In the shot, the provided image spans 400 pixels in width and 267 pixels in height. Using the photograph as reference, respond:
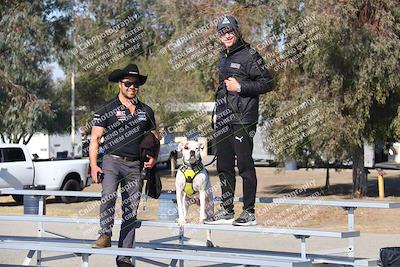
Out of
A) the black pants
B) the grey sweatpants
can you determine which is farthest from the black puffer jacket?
the grey sweatpants

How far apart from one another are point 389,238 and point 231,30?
7.75 m

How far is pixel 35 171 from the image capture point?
22.2 m

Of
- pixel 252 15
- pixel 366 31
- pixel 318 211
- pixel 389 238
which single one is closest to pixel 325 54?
pixel 366 31

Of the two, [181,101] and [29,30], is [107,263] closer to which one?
[29,30]

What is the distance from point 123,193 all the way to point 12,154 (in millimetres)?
14622

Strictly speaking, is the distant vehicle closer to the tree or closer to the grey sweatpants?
the tree

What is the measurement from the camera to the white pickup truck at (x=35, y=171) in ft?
71.2

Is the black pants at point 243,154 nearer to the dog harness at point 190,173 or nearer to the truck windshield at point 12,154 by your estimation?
the dog harness at point 190,173

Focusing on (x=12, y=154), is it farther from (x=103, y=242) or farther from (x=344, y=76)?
(x=103, y=242)

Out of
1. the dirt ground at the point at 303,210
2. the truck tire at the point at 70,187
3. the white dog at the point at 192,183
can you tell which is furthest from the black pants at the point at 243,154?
the truck tire at the point at 70,187

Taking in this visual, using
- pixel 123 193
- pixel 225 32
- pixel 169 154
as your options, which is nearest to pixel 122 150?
pixel 123 193

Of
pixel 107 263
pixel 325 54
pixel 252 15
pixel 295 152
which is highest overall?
pixel 252 15

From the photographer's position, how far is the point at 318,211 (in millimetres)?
18953

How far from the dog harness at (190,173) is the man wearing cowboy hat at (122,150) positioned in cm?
96
